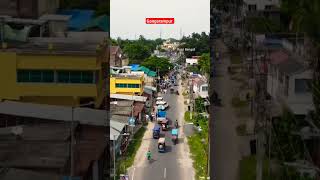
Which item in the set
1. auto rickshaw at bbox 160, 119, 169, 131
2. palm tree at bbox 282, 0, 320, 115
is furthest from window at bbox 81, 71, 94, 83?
palm tree at bbox 282, 0, 320, 115

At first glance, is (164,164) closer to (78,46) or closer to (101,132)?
(101,132)

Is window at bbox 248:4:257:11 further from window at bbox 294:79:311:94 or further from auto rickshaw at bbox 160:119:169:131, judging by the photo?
auto rickshaw at bbox 160:119:169:131

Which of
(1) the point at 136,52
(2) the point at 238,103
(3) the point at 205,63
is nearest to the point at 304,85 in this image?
(2) the point at 238,103

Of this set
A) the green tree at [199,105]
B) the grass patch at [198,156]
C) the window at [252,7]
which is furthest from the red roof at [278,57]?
the grass patch at [198,156]

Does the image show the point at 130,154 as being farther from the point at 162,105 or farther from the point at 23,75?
the point at 23,75

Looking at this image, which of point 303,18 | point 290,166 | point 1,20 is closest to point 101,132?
point 1,20

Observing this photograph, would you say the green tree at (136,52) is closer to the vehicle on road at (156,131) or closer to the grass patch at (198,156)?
the vehicle on road at (156,131)

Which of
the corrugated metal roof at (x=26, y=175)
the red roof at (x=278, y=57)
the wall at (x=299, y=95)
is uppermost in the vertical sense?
the red roof at (x=278, y=57)
